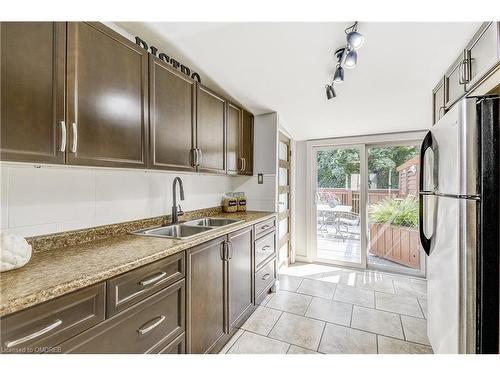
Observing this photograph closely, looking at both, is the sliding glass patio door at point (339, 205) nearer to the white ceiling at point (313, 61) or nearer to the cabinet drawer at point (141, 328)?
the white ceiling at point (313, 61)

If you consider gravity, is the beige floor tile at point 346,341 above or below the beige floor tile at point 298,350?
below

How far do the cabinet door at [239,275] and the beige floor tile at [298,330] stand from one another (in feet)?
1.08

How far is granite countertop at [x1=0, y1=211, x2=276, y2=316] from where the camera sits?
2.41 feet

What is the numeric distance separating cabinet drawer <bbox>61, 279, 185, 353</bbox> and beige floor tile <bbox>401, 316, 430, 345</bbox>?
6.22ft

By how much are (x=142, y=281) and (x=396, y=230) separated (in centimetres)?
353

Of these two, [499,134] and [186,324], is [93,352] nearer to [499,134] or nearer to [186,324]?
[186,324]

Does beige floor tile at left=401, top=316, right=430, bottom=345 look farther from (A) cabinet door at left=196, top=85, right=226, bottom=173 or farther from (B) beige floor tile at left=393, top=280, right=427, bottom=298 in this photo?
(A) cabinet door at left=196, top=85, right=226, bottom=173

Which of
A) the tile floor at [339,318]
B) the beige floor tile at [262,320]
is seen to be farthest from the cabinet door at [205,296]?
the beige floor tile at [262,320]

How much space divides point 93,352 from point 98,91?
118 cm

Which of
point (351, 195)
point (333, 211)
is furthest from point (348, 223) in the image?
point (351, 195)

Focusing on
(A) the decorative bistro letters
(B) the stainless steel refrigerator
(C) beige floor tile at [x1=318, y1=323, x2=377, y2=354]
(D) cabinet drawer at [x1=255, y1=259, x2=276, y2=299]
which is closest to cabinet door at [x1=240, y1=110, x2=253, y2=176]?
(A) the decorative bistro letters

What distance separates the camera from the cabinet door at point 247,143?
9.07 ft

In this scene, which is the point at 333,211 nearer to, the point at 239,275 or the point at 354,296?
the point at 354,296
